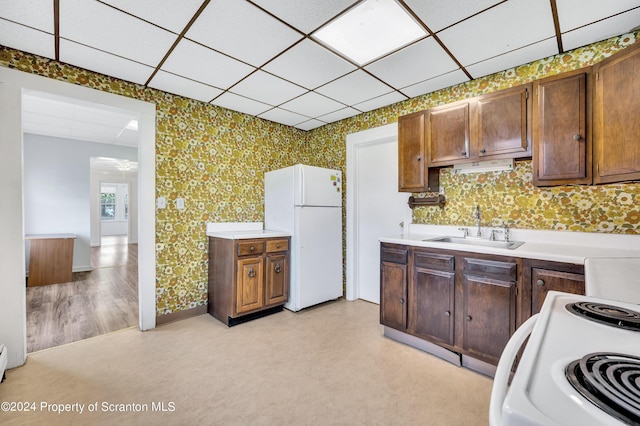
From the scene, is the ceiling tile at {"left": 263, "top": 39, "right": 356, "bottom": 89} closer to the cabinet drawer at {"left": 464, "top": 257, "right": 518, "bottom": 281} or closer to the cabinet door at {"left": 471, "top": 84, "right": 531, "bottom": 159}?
the cabinet door at {"left": 471, "top": 84, "right": 531, "bottom": 159}

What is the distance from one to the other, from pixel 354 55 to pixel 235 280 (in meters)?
2.32

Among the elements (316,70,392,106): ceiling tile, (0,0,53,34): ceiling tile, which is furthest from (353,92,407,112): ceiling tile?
(0,0,53,34): ceiling tile

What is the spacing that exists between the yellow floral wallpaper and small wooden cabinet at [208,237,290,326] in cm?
26

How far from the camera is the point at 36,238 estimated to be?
4.55 metres

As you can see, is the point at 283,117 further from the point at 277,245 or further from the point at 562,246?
the point at 562,246

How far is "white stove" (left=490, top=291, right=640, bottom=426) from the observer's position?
1.26 feet

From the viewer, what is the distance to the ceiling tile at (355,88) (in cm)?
271

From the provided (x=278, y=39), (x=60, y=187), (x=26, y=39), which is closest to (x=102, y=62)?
(x=26, y=39)

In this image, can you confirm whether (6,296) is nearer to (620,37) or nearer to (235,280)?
(235,280)

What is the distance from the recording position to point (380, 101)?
3285 millimetres

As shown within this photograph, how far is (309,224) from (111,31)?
238cm

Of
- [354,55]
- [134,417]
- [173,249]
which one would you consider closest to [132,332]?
[173,249]

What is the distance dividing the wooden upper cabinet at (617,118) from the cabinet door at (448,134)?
0.82m

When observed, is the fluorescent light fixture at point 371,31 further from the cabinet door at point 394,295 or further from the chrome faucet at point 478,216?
the cabinet door at point 394,295
